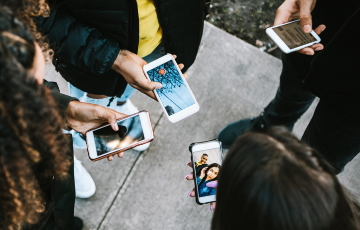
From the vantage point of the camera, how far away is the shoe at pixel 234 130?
7.94ft

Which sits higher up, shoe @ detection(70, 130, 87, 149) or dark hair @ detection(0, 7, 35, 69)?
dark hair @ detection(0, 7, 35, 69)

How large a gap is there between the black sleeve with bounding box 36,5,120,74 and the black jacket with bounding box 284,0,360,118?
1.03 m

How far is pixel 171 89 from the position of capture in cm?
175

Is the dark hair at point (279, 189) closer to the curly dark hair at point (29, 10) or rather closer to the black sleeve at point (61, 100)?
the curly dark hair at point (29, 10)

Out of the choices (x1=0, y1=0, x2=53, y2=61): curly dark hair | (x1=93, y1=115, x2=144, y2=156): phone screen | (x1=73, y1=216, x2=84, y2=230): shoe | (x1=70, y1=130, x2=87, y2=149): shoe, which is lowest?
(x1=73, y1=216, x2=84, y2=230): shoe

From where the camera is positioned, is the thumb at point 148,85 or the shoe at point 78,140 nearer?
the thumb at point 148,85

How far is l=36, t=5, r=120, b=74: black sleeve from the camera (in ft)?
4.69

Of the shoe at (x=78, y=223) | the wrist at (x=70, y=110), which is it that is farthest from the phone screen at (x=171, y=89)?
the shoe at (x=78, y=223)

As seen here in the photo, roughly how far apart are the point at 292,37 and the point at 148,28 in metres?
0.81

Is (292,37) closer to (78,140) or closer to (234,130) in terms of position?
(234,130)

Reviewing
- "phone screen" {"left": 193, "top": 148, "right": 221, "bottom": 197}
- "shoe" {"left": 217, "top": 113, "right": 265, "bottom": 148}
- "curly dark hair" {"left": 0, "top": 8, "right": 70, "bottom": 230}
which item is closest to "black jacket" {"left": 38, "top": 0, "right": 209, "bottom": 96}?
"curly dark hair" {"left": 0, "top": 8, "right": 70, "bottom": 230}

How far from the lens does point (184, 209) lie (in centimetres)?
222

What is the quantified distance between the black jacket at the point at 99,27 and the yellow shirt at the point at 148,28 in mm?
44

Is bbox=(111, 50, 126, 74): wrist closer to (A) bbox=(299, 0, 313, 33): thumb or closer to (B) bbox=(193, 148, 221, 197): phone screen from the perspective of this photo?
(B) bbox=(193, 148, 221, 197): phone screen
